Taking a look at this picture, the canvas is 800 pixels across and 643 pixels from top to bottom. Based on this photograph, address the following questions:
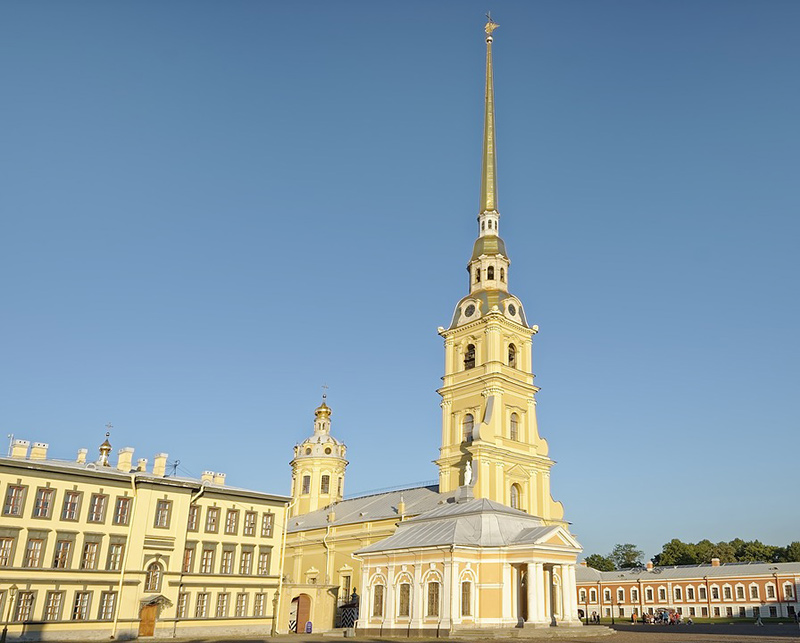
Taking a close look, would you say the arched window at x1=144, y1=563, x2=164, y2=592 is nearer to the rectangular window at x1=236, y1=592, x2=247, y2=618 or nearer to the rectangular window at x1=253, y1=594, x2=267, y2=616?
A: the rectangular window at x1=236, y1=592, x2=247, y2=618

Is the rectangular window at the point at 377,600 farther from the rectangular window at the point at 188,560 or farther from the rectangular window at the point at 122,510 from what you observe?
the rectangular window at the point at 122,510

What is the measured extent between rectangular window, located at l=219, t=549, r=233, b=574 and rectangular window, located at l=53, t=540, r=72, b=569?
8.62 meters

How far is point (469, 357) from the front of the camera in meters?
61.9

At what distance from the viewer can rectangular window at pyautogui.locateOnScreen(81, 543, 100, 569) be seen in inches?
1495

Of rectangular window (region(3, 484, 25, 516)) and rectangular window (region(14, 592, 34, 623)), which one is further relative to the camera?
rectangular window (region(3, 484, 25, 516))

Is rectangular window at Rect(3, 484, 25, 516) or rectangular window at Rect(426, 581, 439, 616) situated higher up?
rectangular window at Rect(3, 484, 25, 516)

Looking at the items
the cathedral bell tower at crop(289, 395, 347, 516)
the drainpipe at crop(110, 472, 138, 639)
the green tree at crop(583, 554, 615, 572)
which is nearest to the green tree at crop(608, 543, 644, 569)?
the green tree at crop(583, 554, 615, 572)

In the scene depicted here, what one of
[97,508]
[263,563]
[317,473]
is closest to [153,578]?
[97,508]

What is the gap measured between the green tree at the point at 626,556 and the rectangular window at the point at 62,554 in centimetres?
10954

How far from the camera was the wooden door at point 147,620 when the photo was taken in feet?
127

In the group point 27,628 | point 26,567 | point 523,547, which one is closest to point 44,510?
point 26,567

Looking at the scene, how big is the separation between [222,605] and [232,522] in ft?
15.1

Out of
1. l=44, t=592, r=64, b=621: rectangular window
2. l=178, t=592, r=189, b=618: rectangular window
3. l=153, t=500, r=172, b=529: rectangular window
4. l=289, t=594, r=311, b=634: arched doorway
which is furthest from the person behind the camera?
l=289, t=594, r=311, b=634: arched doorway

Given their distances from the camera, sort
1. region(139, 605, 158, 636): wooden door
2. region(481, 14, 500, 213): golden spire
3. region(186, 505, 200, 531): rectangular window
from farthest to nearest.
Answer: region(481, 14, 500, 213): golden spire < region(186, 505, 200, 531): rectangular window < region(139, 605, 158, 636): wooden door
